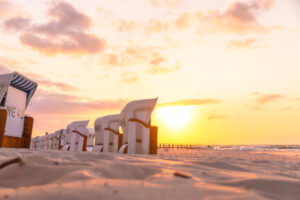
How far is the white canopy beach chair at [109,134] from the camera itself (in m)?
11.9

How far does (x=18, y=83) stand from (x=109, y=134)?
508cm

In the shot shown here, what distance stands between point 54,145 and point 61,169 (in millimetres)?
23092

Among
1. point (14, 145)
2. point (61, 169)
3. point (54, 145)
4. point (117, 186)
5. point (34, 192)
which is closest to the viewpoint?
point (34, 192)

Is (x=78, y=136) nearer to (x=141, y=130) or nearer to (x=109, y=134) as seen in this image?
(x=109, y=134)

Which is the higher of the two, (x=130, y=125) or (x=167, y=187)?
(x=130, y=125)

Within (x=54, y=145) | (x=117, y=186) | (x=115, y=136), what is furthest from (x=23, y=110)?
(x=54, y=145)

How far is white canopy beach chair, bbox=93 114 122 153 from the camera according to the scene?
11852mm

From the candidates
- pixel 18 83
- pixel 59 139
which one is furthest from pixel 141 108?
pixel 59 139

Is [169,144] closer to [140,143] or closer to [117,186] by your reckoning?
[140,143]

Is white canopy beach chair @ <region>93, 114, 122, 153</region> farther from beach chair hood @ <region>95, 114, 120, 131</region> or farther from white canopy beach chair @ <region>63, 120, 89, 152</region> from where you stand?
white canopy beach chair @ <region>63, 120, 89, 152</region>

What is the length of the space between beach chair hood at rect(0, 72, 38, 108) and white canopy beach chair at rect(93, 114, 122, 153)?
4.20 m

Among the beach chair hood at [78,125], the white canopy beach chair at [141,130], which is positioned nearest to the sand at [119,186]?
the white canopy beach chair at [141,130]

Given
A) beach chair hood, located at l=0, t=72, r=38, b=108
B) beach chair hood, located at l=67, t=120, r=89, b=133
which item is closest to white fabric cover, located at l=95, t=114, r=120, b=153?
beach chair hood, located at l=67, t=120, r=89, b=133

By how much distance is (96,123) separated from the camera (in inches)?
572
